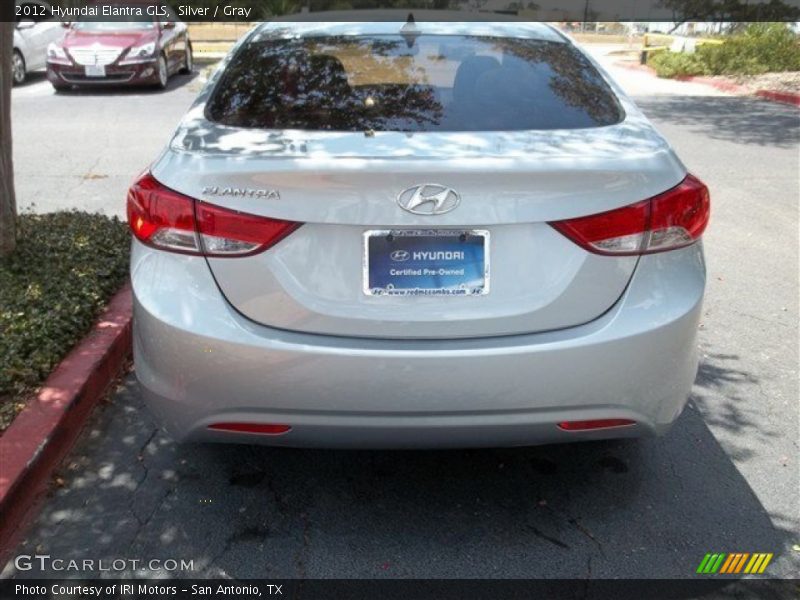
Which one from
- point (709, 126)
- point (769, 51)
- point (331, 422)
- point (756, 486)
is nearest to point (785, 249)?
point (756, 486)

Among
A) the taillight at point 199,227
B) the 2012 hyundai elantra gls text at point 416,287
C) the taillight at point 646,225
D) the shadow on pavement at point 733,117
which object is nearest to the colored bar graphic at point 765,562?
the 2012 hyundai elantra gls text at point 416,287

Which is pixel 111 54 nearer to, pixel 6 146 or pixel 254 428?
pixel 6 146

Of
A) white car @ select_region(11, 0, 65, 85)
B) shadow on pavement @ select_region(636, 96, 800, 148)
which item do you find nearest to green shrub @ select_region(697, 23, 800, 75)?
shadow on pavement @ select_region(636, 96, 800, 148)

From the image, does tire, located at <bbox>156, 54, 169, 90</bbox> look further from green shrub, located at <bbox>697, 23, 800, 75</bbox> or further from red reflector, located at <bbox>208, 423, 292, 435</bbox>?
red reflector, located at <bbox>208, 423, 292, 435</bbox>

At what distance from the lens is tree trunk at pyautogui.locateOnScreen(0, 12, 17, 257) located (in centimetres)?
455

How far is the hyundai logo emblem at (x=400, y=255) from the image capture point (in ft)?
8.15

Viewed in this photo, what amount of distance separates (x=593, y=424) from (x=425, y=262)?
2.55 ft

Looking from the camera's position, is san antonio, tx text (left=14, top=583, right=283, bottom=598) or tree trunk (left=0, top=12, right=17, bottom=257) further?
tree trunk (left=0, top=12, right=17, bottom=257)

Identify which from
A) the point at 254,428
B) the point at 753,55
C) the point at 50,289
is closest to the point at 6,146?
the point at 50,289

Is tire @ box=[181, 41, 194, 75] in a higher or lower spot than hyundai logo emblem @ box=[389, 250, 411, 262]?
lower

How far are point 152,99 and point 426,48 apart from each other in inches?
451

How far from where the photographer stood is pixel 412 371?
98.0 inches

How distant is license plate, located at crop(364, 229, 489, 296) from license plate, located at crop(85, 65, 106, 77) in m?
13.2

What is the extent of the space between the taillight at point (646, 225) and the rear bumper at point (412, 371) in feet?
0.19
